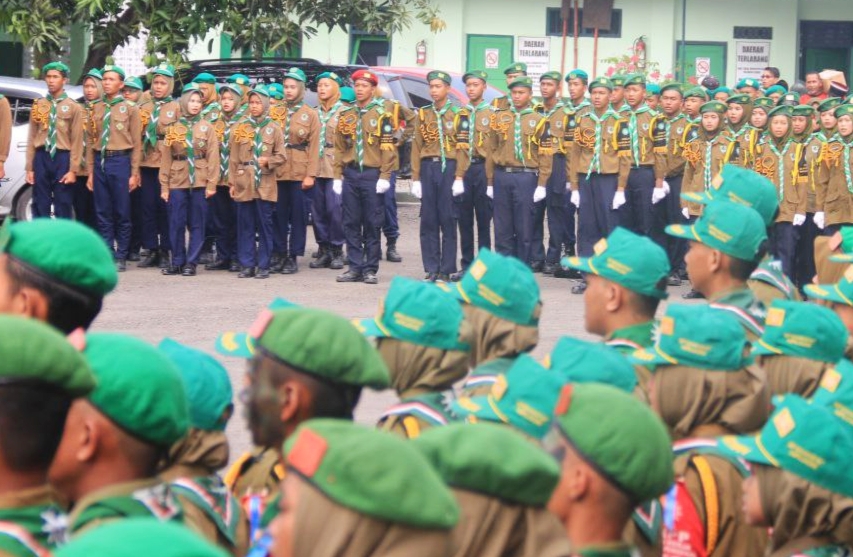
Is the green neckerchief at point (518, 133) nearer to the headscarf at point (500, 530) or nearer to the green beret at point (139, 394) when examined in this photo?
the green beret at point (139, 394)

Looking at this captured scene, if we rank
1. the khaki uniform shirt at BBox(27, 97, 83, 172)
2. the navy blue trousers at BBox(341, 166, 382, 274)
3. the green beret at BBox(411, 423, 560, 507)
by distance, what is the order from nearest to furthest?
the green beret at BBox(411, 423, 560, 507), the navy blue trousers at BBox(341, 166, 382, 274), the khaki uniform shirt at BBox(27, 97, 83, 172)

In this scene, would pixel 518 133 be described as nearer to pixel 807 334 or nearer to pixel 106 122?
pixel 106 122

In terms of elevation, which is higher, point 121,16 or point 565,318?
point 121,16

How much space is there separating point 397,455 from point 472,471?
39 cm

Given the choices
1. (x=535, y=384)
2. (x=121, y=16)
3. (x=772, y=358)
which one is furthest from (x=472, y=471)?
(x=121, y=16)

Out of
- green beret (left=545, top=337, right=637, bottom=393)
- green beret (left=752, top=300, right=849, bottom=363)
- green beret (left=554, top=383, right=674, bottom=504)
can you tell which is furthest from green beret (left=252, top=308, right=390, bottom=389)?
green beret (left=752, top=300, right=849, bottom=363)

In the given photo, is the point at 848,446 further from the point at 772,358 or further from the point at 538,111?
the point at 538,111

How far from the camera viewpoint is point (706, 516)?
4719 mm

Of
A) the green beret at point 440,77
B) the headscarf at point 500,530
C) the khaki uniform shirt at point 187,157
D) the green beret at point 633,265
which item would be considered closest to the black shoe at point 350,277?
the khaki uniform shirt at point 187,157

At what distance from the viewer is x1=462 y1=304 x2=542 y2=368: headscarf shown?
5.65 meters

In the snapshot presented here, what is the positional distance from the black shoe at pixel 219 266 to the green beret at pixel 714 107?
5.28 m

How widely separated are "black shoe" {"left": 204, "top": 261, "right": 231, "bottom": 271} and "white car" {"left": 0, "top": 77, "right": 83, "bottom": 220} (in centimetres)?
199

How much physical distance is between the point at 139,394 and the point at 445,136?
1254cm

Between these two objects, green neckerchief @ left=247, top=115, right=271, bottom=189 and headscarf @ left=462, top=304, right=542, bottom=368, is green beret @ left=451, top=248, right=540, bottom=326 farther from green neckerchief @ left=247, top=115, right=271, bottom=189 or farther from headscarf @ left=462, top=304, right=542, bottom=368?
green neckerchief @ left=247, top=115, right=271, bottom=189
